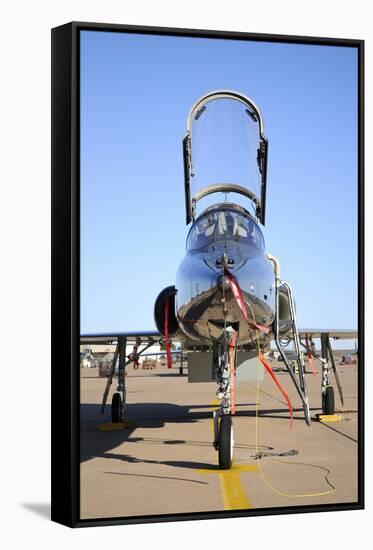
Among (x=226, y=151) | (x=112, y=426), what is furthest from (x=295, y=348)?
(x=112, y=426)

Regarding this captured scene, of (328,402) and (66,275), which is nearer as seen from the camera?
(66,275)

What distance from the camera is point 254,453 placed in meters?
12.2

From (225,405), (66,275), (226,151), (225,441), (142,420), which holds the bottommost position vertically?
(142,420)

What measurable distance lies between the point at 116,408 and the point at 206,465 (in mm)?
4810

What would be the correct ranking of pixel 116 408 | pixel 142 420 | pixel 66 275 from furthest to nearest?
pixel 142 420 → pixel 116 408 → pixel 66 275

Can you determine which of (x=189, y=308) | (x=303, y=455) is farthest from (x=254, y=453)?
(x=189, y=308)

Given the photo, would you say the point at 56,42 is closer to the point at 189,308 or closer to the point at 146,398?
the point at 189,308

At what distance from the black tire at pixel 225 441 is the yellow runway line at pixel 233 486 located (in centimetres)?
10

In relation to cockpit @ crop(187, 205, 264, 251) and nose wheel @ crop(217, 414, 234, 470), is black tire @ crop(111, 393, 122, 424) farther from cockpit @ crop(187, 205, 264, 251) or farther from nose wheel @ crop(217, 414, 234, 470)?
cockpit @ crop(187, 205, 264, 251)

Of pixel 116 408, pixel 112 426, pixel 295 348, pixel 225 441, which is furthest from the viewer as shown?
pixel 116 408

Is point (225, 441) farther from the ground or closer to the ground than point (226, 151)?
closer to the ground

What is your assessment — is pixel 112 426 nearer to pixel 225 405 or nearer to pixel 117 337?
pixel 117 337

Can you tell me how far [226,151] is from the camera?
37.0ft

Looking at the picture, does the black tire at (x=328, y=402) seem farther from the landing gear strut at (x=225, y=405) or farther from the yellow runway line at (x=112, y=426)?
the landing gear strut at (x=225, y=405)
